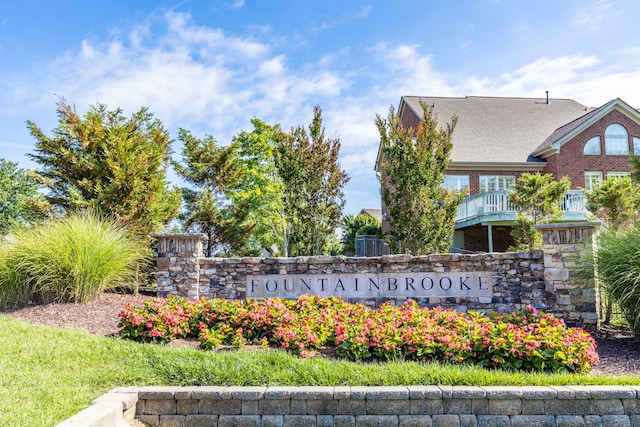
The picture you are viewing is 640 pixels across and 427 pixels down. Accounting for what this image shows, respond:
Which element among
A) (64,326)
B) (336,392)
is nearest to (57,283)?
(64,326)

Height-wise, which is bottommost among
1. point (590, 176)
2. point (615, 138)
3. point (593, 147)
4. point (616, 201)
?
point (616, 201)

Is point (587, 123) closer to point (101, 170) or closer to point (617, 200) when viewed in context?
point (617, 200)

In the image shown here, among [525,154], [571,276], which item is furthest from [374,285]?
[525,154]

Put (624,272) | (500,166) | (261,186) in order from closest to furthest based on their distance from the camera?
(624,272) → (261,186) → (500,166)

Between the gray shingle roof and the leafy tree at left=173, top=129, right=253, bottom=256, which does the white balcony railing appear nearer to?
the gray shingle roof

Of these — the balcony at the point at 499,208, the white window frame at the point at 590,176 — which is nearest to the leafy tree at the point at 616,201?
the balcony at the point at 499,208

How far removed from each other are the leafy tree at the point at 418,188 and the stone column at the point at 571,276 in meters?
4.14

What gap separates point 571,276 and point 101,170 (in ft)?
32.3

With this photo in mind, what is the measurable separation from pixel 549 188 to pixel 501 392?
11.8m

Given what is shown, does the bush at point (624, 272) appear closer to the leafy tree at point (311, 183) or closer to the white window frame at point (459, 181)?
the leafy tree at point (311, 183)

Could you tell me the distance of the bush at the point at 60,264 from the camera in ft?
25.4

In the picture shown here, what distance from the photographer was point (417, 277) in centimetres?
834

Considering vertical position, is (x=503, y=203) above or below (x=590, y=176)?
below

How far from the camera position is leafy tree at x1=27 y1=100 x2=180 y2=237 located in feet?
34.2
